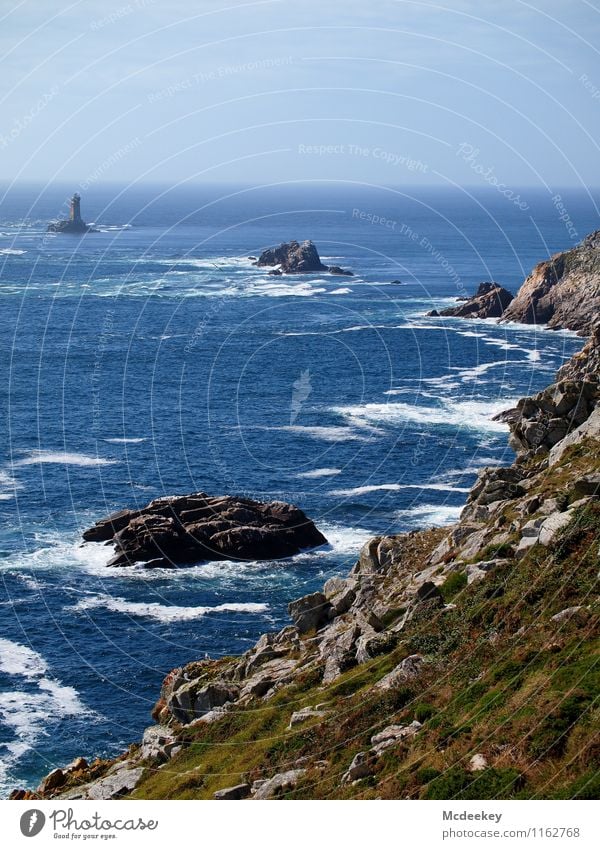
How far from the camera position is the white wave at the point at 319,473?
408ft

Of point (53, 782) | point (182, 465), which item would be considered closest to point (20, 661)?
point (53, 782)

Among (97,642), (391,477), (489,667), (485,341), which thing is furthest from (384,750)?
(485,341)

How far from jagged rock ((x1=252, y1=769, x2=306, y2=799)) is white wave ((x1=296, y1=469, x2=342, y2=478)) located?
80969mm

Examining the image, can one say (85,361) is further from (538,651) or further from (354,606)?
(538,651)

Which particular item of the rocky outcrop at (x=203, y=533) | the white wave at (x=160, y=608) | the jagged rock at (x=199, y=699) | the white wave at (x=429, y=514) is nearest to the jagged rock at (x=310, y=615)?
the jagged rock at (x=199, y=699)

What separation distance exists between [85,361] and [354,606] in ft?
410

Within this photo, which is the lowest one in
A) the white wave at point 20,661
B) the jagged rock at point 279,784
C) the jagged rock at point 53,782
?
the white wave at point 20,661

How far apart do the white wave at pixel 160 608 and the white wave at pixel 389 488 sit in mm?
26884

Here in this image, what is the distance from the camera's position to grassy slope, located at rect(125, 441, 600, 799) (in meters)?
37.1

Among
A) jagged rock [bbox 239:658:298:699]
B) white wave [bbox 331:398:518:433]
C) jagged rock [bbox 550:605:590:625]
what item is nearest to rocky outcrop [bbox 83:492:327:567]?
white wave [bbox 331:398:518:433]

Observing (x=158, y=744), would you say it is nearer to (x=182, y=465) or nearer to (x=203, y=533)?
(x=203, y=533)

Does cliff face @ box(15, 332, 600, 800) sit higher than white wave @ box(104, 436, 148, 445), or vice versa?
cliff face @ box(15, 332, 600, 800)

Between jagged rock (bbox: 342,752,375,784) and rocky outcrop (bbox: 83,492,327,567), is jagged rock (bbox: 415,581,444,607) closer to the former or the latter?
jagged rock (bbox: 342,752,375,784)

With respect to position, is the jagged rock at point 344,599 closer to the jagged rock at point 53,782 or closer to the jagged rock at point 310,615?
the jagged rock at point 310,615
